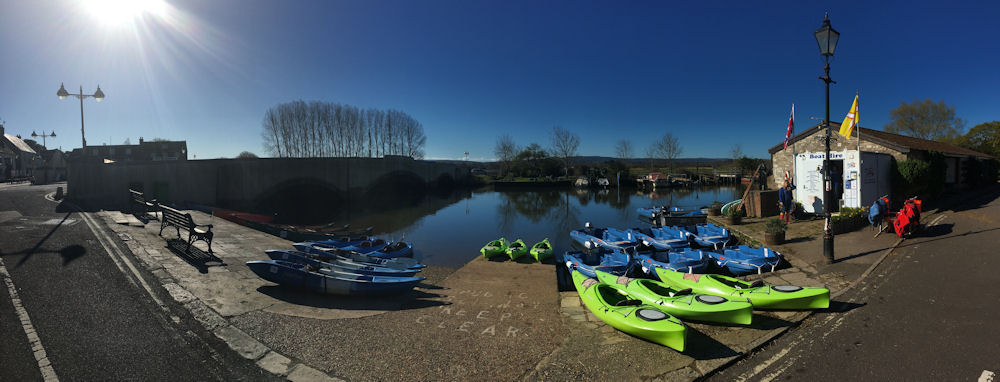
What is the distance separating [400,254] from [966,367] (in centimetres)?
1470

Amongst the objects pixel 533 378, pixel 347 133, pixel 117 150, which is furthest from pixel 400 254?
pixel 117 150

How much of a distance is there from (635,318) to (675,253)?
824cm

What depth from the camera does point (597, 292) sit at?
7.00 meters

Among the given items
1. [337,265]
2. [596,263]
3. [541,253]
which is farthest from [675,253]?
[337,265]

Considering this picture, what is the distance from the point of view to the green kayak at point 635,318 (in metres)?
5.17

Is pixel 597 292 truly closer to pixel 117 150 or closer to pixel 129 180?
pixel 129 180

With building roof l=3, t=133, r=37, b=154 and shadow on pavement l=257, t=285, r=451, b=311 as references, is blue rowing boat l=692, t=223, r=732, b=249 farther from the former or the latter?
building roof l=3, t=133, r=37, b=154

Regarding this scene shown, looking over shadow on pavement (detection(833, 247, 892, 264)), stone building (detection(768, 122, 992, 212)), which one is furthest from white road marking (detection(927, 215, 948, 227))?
shadow on pavement (detection(833, 247, 892, 264))

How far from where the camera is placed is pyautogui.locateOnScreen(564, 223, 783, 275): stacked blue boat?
1099 cm

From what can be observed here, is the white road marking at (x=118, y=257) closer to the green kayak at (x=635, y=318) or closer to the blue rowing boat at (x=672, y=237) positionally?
the green kayak at (x=635, y=318)

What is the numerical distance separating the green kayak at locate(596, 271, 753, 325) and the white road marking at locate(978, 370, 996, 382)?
7.35 feet

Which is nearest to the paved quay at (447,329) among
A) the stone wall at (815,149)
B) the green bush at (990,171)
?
the stone wall at (815,149)

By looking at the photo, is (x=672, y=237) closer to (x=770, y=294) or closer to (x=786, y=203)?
(x=786, y=203)

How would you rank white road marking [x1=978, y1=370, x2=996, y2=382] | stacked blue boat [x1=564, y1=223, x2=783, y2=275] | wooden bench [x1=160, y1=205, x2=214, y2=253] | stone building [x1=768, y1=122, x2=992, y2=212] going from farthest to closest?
stone building [x1=768, y1=122, x2=992, y2=212], stacked blue boat [x1=564, y1=223, x2=783, y2=275], wooden bench [x1=160, y1=205, x2=214, y2=253], white road marking [x1=978, y1=370, x2=996, y2=382]
